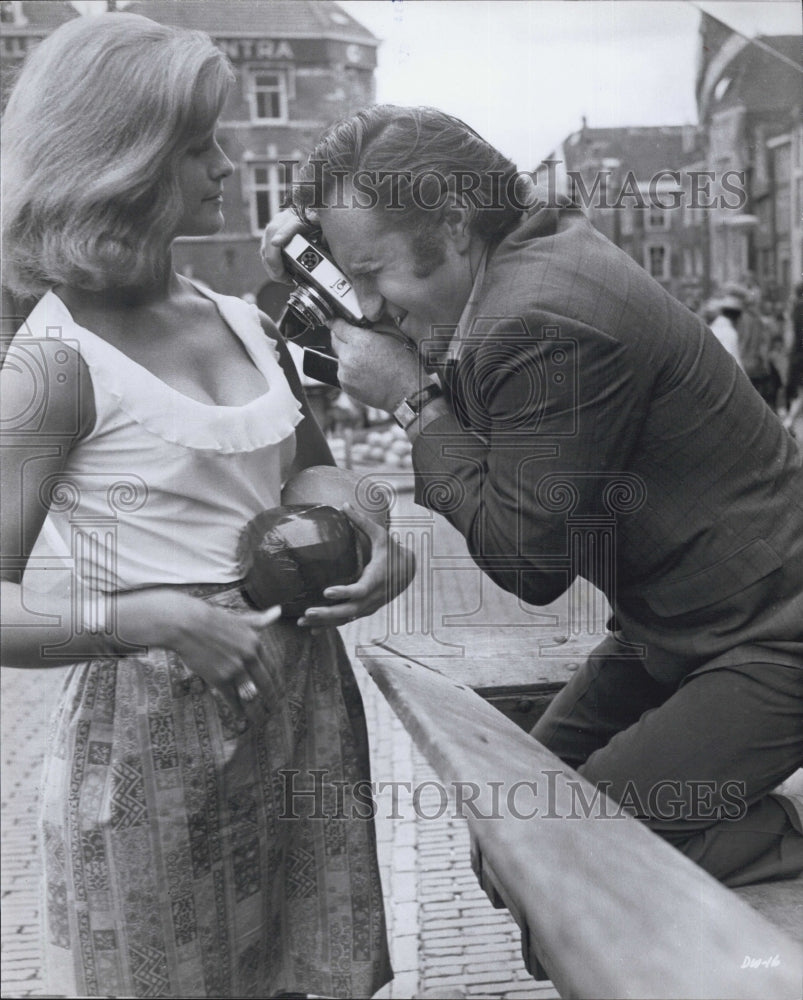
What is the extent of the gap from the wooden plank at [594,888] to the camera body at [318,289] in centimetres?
55

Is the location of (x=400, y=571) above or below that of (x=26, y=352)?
below

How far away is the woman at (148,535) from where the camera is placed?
1401 mm

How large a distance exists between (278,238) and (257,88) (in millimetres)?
215

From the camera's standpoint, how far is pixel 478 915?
286cm

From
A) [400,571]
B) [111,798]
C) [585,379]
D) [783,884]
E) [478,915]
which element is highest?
[585,379]

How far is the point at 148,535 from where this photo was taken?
147 centimetres

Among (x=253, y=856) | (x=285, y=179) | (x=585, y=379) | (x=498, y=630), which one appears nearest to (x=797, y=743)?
(x=498, y=630)

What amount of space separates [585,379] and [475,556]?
0.96 ft

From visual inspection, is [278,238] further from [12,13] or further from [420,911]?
[420,911]

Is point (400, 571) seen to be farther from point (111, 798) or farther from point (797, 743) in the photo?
point (797, 743)

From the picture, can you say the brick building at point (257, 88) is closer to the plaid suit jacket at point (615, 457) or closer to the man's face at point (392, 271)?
the man's face at point (392, 271)

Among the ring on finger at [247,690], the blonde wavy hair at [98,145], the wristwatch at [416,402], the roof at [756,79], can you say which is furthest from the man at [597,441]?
the roof at [756,79]

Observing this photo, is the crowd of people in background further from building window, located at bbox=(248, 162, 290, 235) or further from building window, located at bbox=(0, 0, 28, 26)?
building window, located at bbox=(0, 0, 28, 26)

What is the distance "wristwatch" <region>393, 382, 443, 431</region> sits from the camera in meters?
1.63
